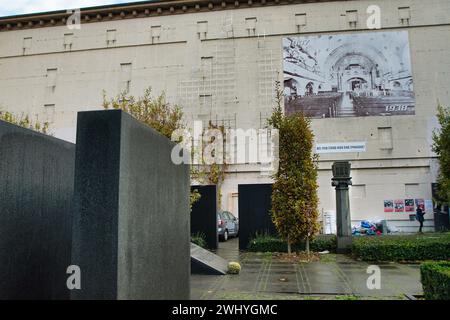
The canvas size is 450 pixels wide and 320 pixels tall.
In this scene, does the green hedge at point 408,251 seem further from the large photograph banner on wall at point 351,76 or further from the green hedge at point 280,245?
the large photograph banner on wall at point 351,76

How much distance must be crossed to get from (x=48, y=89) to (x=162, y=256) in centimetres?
3040

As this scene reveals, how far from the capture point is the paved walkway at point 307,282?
283 inches

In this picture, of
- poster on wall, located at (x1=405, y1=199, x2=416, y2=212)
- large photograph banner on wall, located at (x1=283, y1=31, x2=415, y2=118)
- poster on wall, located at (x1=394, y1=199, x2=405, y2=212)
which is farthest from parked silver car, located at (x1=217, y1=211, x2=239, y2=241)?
poster on wall, located at (x1=405, y1=199, x2=416, y2=212)

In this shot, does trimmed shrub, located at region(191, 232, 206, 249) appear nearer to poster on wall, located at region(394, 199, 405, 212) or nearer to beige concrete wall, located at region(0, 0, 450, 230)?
beige concrete wall, located at region(0, 0, 450, 230)

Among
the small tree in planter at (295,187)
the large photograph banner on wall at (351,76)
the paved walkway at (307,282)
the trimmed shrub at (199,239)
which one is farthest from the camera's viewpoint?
the large photograph banner on wall at (351,76)

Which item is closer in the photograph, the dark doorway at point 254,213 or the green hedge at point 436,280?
the green hedge at point 436,280

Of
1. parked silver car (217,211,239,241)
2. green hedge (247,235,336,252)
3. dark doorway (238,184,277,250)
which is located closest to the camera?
green hedge (247,235,336,252)

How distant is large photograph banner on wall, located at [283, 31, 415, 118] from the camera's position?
26.8m

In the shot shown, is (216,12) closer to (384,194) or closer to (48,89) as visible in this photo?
(48,89)

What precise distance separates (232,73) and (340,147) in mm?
9509

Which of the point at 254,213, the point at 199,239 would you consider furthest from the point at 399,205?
the point at 199,239

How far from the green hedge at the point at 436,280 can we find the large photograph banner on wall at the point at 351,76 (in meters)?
21.7

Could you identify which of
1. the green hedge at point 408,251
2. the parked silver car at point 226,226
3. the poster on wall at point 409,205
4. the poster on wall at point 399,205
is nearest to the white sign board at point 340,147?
the poster on wall at point 399,205

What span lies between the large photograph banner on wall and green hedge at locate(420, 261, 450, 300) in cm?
2168
